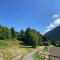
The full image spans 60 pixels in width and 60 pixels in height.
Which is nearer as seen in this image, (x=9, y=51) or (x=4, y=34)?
(x=9, y=51)

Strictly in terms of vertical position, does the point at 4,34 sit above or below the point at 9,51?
above

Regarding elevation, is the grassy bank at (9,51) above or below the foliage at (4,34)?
below

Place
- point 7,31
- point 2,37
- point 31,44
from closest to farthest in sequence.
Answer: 1. point 31,44
2. point 2,37
3. point 7,31

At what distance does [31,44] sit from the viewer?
172 meters

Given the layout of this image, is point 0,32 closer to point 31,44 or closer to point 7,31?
point 7,31

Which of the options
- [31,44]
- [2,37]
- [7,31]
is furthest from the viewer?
[7,31]

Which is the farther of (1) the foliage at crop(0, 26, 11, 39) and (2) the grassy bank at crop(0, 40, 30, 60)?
(1) the foliage at crop(0, 26, 11, 39)

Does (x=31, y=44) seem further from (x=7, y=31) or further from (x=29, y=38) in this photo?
(x=7, y=31)

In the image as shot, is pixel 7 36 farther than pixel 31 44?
Yes

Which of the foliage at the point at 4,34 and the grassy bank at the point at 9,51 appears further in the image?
the foliage at the point at 4,34

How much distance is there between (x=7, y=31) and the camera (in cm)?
19575

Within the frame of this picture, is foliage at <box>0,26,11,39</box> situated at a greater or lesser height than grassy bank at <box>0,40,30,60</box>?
greater

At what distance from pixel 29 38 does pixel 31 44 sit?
13261mm

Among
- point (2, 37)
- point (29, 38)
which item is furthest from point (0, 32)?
point (29, 38)
